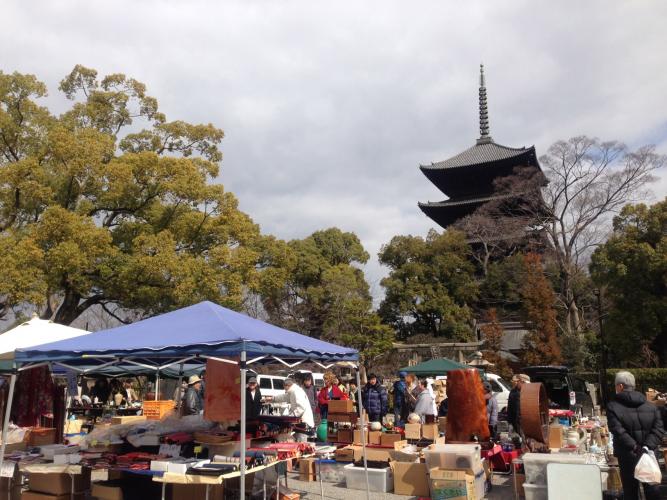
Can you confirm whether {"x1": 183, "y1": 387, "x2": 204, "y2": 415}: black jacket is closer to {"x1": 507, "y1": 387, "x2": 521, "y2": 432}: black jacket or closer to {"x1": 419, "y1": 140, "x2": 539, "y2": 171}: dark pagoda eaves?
{"x1": 507, "y1": 387, "x2": 521, "y2": 432}: black jacket

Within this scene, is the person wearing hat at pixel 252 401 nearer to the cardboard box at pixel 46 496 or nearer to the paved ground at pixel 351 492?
the paved ground at pixel 351 492

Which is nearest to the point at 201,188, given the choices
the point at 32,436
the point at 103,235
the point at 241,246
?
the point at 241,246

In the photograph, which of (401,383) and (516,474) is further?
(401,383)

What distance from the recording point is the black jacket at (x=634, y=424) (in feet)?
16.6

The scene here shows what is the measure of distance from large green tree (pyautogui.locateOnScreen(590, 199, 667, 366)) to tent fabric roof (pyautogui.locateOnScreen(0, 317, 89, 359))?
63.1 ft

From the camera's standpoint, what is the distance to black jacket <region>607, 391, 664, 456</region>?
5.05 metres

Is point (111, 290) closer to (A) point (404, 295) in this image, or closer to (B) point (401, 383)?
(B) point (401, 383)

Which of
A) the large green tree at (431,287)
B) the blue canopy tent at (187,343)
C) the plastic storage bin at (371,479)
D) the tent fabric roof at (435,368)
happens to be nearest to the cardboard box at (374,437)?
the plastic storage bin at (371,479)

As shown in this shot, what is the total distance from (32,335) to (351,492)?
548cm

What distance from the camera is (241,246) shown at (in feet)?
63.2

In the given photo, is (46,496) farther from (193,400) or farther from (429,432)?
(429,432)

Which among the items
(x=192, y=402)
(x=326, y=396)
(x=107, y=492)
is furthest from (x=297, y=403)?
(x=326, y=396)

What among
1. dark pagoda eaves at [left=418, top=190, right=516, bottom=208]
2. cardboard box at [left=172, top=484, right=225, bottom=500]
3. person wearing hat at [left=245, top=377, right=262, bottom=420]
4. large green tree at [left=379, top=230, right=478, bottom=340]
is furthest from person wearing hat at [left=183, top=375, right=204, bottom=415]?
dark pagoda eaves at [left=418, top=190, right=516, bottom=208]

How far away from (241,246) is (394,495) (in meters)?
12.9
